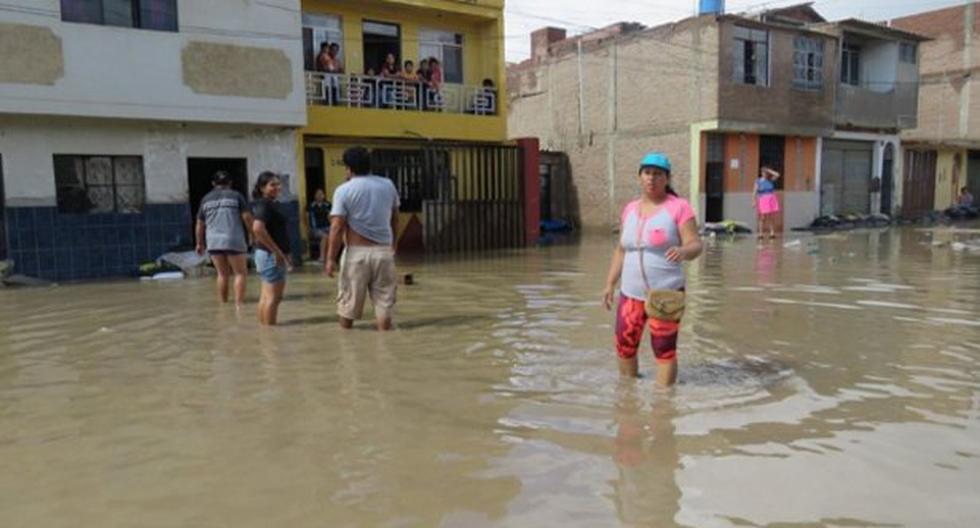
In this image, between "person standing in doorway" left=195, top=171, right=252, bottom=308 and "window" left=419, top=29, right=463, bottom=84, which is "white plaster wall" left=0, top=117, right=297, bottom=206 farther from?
"person standing in doorway" left=195, top=171, right=252, bottom=308

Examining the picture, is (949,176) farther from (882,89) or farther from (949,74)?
(949,74)

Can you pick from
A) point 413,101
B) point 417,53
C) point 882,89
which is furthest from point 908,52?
point 413,101

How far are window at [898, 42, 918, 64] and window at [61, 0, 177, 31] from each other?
25.1 metres

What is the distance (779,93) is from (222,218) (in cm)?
2011

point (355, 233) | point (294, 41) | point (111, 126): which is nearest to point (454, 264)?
point (294, 41)

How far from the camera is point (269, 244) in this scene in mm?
7203

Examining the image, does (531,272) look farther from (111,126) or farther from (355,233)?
(111,126)

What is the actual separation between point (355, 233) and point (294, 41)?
8411mm

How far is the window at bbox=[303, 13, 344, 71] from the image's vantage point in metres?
16.1

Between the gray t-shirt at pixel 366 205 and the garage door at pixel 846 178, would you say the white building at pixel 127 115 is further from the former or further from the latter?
the garage door at pixel 846 178

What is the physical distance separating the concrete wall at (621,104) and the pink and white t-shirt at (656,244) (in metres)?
18.5

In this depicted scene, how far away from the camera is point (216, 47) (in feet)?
42.5

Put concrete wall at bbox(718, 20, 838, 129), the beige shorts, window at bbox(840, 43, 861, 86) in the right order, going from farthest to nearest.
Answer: window at bbox(840, 43, 861, 86)
concrete wall at bbox(718, 20, 838, 129)
the beige shorts

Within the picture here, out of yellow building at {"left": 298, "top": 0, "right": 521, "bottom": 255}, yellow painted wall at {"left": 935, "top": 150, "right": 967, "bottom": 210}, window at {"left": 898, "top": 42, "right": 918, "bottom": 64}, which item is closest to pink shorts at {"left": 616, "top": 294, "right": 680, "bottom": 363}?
yellow building at {"left": 298, "top": 0, "right": 521, "bottom": 255}
